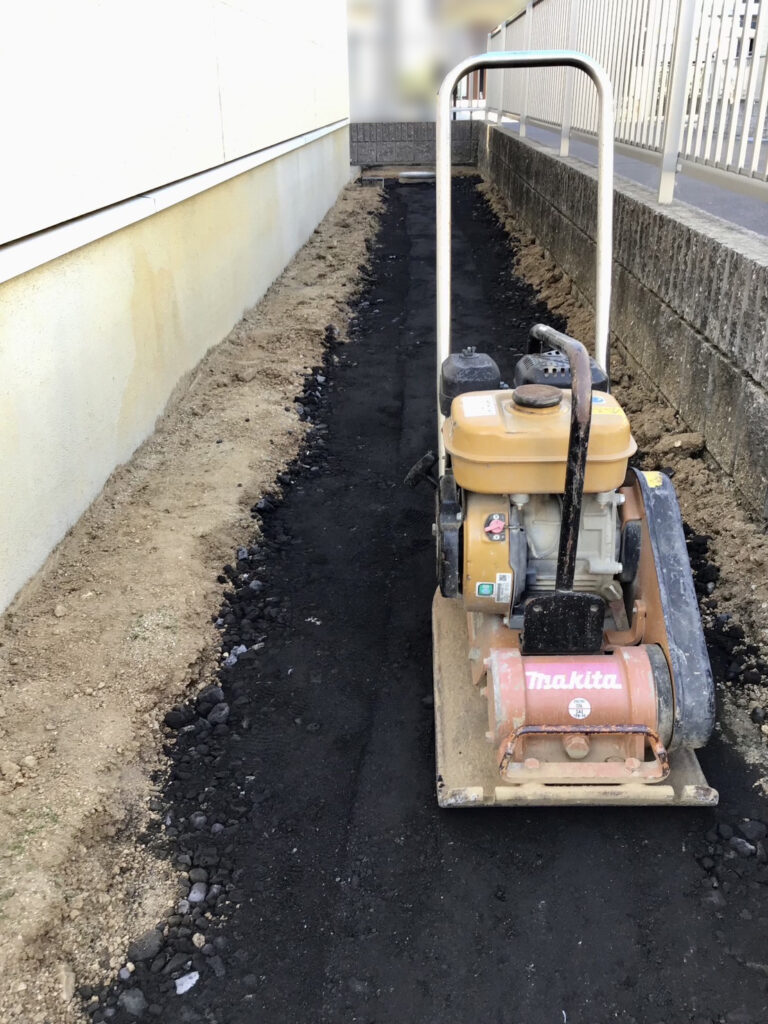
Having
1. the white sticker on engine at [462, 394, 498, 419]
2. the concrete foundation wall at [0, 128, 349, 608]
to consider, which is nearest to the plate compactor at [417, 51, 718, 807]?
the white sticker on engine at [462, 394, 498, 419]

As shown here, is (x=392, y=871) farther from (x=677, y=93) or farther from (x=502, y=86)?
(x=502, y=86)

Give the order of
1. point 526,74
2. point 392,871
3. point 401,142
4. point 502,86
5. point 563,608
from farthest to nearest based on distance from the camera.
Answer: point 401,142
point 502,86
point 526,74
point 563,608
point 392,871

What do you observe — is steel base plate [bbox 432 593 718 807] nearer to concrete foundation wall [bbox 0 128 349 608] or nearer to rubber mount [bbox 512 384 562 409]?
rubber mount [bbox 512 384 562 409]

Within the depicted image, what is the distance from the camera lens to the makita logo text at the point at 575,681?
7.49 ft

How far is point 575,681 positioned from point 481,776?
1.32 ft

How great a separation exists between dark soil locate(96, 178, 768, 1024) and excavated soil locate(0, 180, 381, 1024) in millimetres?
116

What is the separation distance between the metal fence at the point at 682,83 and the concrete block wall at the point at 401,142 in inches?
418

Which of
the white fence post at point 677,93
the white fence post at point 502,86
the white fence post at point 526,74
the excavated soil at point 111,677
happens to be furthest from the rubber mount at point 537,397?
the white fence post at point 502,86

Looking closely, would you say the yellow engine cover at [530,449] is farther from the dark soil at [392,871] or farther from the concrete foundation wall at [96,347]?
the concrete foundation wall at [96,347]

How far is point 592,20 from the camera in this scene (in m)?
7.46

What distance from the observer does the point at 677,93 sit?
185 inches

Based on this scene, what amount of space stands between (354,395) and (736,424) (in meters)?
2.83

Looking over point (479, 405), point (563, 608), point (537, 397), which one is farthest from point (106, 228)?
point (563, 608)

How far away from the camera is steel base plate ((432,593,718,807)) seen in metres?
2.26
